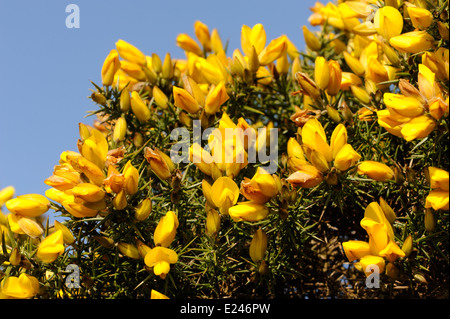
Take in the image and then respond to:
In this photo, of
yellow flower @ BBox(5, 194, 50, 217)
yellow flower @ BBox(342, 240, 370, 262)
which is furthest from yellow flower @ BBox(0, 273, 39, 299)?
yellow flower @ BBox(342, 240, 370, 262)

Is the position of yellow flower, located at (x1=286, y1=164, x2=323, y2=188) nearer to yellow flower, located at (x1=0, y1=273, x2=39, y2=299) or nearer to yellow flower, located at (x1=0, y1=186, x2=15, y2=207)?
yellow flower, located at (x1=0, y1=273, x2=39, y2=299)

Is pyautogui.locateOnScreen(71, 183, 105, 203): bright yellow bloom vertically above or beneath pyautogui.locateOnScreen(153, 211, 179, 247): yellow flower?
above

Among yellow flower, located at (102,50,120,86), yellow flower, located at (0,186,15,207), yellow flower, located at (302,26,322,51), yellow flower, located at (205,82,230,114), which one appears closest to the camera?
yellow flower, located at (205,82,230,114)

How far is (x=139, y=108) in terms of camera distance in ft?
3.78

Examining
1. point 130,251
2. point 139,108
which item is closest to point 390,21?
point 139,108

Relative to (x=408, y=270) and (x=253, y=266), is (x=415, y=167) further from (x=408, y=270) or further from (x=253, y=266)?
(x=253, y=266)

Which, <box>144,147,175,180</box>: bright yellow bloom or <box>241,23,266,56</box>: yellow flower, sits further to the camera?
<box>241,23,266,56</box>: yellow flower

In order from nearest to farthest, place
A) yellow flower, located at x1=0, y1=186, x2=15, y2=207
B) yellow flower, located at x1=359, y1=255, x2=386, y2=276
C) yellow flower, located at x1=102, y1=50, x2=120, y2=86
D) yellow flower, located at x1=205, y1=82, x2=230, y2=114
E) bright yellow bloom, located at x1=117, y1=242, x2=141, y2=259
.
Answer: yellow flower, located at x1=359, y1=255, x2=386, y2=276, bright yellow bloom, located at x1=117, y1=242, x2=141, y2=259, yellow flower, located at x1=205, y1=82, x2=230, y2=114, yellow flower, located at x1=102, y1=50, x2=120, y2=86, yellow flower, located at x1=0, y1=186, x2=15, y2=207

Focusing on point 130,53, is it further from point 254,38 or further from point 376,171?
point 376,171

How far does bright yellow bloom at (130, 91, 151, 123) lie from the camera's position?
1144mm

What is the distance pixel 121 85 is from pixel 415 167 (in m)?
0.75

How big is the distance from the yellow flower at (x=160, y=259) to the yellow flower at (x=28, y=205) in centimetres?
27

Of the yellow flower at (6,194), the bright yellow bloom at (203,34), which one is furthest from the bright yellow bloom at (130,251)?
the bright yellow bloom at (203,34)
